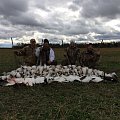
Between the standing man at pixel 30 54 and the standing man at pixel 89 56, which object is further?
the standing man at pixel 89 56

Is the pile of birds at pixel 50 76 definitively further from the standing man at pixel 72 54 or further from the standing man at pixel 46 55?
the standing man at pixel 72 54

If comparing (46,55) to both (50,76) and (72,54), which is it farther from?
(50,76)

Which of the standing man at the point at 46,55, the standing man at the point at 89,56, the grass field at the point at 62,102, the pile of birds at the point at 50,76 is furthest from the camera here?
the standing man at the point at 89,56

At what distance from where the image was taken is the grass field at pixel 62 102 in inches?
197

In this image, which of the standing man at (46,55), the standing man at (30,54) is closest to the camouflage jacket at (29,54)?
the standing man at (30,54)

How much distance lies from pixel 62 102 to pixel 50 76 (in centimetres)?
269

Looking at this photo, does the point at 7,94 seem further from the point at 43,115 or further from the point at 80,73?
the point at 80,73

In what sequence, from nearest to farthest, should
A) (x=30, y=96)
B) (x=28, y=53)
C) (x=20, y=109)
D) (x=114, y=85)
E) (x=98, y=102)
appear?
(x=20, y=109) < (x=98, y=102) < (x=30, y=96) < (x=114, y=85) < (x=28, y=53)

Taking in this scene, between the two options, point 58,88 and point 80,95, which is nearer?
point 80,95

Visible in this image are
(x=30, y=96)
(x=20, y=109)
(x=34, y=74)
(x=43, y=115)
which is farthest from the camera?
(x=34, y=74)

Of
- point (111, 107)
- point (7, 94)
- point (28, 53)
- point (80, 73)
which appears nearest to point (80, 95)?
point (111, 107)

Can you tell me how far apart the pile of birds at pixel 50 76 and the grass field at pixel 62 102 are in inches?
12.1

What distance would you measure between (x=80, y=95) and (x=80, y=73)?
2.35 metres

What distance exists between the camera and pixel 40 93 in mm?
6770
